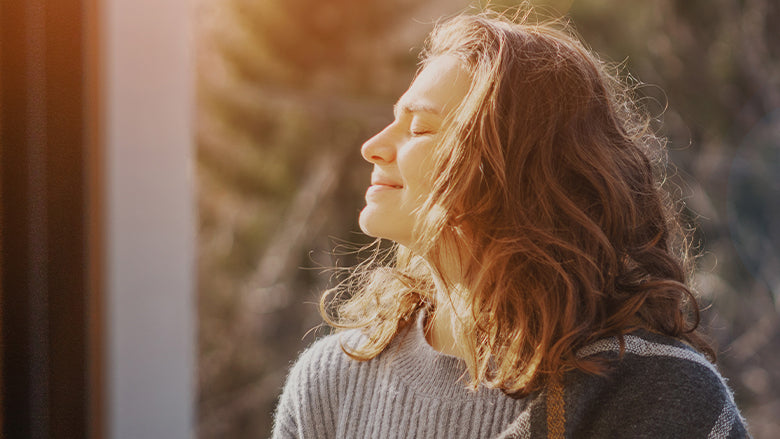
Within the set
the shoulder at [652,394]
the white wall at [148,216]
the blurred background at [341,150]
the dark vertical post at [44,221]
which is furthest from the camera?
the blurred background at [341,150]

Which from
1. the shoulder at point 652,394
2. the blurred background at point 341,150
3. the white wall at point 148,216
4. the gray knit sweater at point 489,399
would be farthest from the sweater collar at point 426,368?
the blurred background at point 341,150

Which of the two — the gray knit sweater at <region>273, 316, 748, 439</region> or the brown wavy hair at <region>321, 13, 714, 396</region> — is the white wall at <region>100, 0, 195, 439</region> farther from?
the brown wavy hair at <region>321, 13, 714, 396</region>

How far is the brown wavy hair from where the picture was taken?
0.92 metres

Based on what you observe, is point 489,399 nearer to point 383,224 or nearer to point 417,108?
point 383,224

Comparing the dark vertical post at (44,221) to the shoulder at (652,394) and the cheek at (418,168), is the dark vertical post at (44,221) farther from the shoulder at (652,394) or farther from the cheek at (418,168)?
the shoulder at (652,394)

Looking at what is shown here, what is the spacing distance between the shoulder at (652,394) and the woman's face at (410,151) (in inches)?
11.5

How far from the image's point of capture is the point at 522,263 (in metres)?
0.95

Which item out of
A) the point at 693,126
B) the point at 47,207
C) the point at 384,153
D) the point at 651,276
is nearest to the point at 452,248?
the point at 384,153

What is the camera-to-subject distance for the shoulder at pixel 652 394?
32.7 inches

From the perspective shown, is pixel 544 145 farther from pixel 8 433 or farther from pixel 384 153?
pixel 8 433

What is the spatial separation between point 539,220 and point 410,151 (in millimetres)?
195

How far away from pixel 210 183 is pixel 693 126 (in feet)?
8.69

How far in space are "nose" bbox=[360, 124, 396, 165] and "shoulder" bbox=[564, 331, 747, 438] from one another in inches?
14.3

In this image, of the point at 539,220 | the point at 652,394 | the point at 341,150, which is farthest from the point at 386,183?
the point at 341,150
